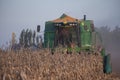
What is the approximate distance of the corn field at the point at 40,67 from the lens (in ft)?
21.6

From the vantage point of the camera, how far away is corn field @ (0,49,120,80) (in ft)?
21.6

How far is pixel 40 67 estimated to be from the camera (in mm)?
7328

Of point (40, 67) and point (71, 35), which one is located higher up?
point (71, 35)

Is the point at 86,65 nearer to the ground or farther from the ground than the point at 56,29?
nearer to the ground

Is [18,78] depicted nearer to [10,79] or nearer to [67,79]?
[10,79]

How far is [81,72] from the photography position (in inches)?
365

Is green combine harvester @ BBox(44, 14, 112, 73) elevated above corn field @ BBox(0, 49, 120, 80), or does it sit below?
above

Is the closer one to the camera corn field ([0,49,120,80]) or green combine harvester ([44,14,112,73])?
corn field ([0,49,120,80])

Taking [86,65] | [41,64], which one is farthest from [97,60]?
[41,64]

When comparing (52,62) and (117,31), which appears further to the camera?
(117,31)

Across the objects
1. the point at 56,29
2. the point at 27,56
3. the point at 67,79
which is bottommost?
the point at 67,79

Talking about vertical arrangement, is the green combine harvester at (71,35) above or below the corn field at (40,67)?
above

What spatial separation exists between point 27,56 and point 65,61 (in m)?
1.21

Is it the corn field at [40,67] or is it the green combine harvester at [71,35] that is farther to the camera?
the green combine harvester at [71,35]
